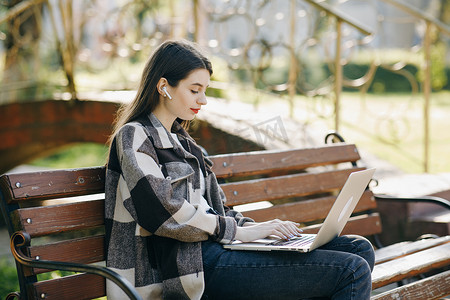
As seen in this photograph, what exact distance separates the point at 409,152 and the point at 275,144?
140 inches

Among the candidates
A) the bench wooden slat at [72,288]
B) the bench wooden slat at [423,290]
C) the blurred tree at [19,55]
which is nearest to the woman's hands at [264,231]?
the bench wooden slat at [423,290]

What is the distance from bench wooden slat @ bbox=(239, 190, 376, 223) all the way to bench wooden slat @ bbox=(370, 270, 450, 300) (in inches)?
33.2

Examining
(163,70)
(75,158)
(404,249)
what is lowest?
(75,158)

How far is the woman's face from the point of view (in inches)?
114

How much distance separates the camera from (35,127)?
775 cm

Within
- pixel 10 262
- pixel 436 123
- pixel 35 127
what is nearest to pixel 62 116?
pixel 35 127

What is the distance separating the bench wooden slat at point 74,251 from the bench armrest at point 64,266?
0.08 m

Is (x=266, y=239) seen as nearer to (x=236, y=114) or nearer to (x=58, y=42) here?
(x=236, y=114)

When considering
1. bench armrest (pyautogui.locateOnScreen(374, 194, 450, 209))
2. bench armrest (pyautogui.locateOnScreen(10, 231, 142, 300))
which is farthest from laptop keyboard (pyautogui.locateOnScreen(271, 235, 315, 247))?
bench armrest (pyautogui.locateOnScreen(374, 194, 450, 209))

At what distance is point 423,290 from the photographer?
130 inches

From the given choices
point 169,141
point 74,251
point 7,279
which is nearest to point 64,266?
point 74,251

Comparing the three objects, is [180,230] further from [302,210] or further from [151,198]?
[302,210]

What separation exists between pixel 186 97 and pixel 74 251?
0.85 m

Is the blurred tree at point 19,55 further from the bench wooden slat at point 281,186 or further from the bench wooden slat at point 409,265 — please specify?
the bench wooden slat at point 409,265
